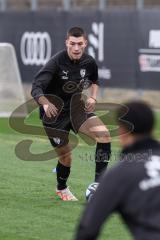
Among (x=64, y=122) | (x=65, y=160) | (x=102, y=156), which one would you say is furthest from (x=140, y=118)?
(x=65, y=160)

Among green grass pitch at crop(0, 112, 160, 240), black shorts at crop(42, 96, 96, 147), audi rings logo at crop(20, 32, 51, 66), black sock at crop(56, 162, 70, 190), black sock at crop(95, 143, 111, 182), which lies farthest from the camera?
audi rings logo at crop(20, 32, 51, 66)

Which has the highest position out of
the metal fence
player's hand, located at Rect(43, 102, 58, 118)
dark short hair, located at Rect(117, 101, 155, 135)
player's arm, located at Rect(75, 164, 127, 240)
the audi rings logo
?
dark short hair, located at Rect(117, 101, 155, 135)

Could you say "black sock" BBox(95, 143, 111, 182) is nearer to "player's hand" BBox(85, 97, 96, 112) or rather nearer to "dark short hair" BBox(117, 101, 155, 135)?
"player's hand" BBox(85, 97, 96, 112)

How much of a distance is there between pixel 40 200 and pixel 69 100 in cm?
117

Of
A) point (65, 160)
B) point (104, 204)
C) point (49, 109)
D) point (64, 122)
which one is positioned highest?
point (104, 204)

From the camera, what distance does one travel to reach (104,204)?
4.29 m

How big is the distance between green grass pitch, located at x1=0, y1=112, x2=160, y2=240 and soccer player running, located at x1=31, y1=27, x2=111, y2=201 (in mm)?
405

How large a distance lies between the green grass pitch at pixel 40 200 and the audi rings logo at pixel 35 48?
6.92m

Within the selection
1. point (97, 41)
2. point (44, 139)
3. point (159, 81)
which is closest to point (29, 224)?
point (44, 139)

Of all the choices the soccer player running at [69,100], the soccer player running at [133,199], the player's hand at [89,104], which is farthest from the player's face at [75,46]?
the soccer player running at [133,199]

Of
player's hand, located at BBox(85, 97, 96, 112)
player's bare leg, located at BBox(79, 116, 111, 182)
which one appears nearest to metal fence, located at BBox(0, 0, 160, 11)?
player's hand, located at BBox(85, 97, 96, 112)

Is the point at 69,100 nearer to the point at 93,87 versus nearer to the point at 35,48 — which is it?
the point at 93,87

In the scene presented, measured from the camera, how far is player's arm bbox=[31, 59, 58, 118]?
9086mm

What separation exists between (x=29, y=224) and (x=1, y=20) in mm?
14327
